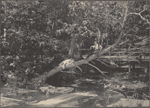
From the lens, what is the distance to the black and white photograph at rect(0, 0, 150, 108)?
144 inches

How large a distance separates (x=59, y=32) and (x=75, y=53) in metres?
0.67

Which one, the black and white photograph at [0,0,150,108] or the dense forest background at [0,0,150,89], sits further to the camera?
the dense forest background at [0,0,150,89]

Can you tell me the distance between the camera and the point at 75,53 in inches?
159

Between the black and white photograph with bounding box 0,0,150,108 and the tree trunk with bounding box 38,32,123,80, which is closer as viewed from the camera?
the black and white photograph with bounding box 0,0,150,108

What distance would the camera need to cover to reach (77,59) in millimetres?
4133

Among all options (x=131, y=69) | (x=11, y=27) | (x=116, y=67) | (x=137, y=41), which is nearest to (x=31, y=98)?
(x=11, y=27)

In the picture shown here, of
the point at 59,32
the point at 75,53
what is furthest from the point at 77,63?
the point at 59,32

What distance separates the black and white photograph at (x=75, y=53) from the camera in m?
3.65

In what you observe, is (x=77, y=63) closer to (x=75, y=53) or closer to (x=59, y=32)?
(x=75, y=53)

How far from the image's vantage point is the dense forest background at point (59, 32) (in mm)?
3764

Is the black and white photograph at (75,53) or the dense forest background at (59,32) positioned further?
the dense forest background at (59,32)

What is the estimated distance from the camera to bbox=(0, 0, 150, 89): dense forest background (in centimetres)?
376

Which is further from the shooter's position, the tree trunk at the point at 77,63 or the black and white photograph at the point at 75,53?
the tree trunk at the point at 77,63

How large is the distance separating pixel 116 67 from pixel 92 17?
135 cm
